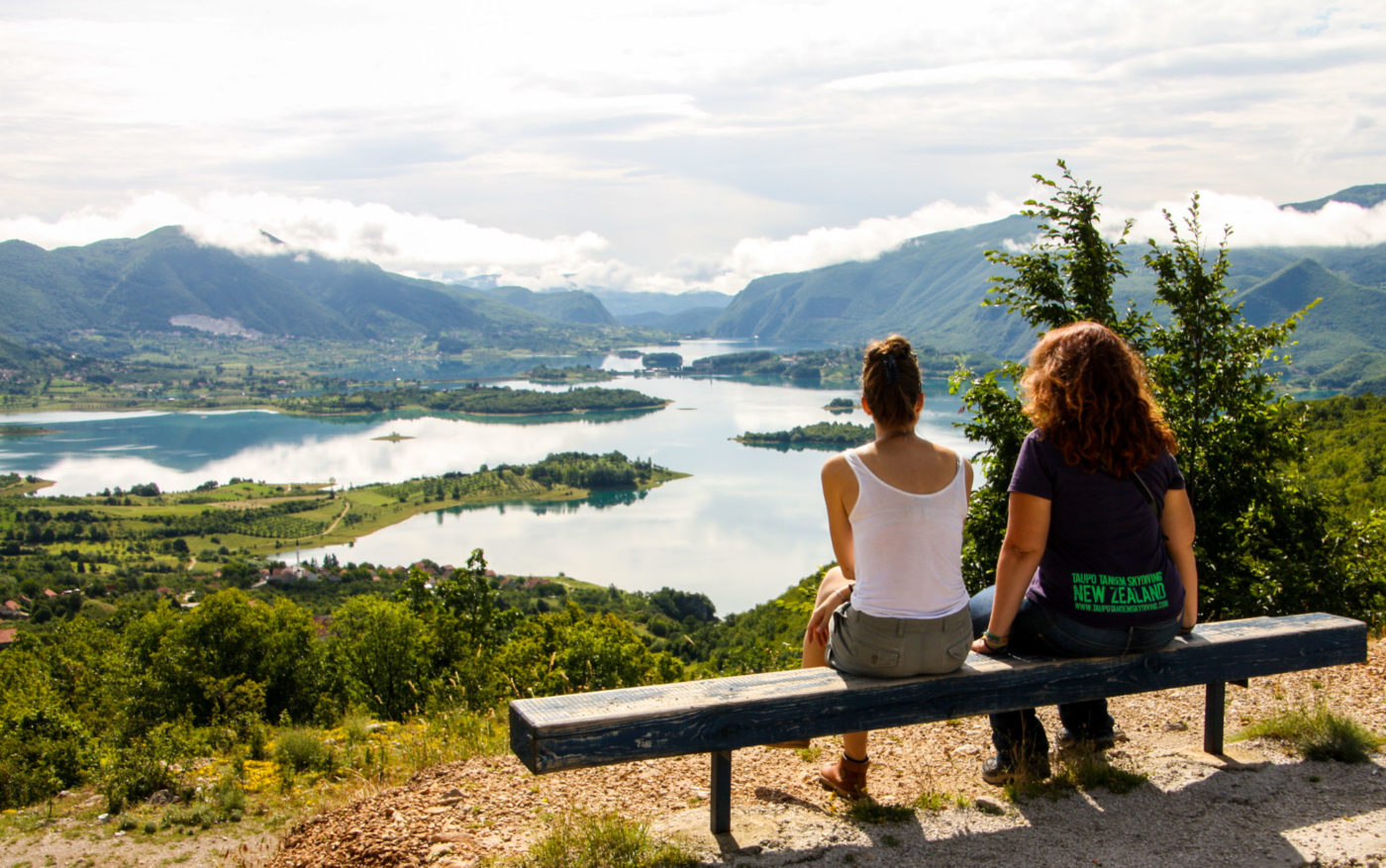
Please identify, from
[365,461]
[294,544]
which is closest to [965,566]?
[294,544]

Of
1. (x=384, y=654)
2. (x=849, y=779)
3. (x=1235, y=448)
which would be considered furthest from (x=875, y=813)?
(x=384, y=654)

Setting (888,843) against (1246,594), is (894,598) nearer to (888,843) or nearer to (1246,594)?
(888,843)

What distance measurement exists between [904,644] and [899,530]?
0.36 meters

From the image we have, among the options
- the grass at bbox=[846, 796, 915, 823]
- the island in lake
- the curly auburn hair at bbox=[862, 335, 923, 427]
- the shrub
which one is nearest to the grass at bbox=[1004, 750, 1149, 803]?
the grass at bbox=[846, 796, 915, 823]

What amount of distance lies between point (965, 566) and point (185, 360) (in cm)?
21550

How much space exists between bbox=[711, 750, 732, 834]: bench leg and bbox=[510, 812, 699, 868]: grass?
0.54ft

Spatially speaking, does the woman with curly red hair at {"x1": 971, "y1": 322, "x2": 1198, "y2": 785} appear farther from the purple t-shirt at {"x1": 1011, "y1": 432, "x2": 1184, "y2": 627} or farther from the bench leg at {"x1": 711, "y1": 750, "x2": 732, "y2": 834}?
the bench leg at {"x1": 711, "y1": 750, "x2": 732, "y2": 834}

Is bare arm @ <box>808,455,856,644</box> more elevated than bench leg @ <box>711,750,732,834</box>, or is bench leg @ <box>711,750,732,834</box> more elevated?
bare arm @ <box>808,455,856,644</box>

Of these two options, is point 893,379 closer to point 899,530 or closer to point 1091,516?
point 899,530

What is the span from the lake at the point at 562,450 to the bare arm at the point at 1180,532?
112ft

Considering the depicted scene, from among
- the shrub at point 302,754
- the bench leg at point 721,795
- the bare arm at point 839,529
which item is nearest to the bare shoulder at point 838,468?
the bare arm at point 839,529

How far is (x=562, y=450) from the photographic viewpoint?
81.0 meters

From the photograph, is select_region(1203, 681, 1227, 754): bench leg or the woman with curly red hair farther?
select_region(1203, 681, 1227, 754): bench leg

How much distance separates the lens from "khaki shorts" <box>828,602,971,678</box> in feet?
8.58
